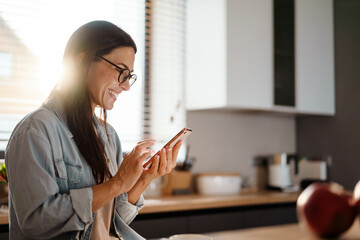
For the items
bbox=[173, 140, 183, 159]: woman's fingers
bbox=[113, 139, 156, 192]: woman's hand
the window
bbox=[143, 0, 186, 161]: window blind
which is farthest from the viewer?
bbox=[143, 0, 186, 161]: window blind

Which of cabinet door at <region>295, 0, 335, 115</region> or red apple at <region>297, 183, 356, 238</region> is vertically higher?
cabinet door at <region>295, 0, 335, 115</region>

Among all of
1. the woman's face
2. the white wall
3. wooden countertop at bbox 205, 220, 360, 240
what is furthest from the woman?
the white wall

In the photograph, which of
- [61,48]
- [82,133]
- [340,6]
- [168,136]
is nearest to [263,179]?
[168,136]

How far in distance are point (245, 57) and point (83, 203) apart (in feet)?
6.49

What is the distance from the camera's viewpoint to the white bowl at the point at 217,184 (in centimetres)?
297

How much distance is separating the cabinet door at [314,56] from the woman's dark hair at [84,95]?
2.17 m

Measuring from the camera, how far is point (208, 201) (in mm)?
2570

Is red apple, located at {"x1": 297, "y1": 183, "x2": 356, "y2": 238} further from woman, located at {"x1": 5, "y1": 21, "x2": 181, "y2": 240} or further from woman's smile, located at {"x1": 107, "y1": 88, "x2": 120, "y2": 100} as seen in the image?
woman's smile, located at {"x1": 107, "y1": 88, "x2": 120, "y2": 100}

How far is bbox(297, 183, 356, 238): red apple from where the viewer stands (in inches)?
32.9

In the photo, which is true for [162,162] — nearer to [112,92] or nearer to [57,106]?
[112,92]

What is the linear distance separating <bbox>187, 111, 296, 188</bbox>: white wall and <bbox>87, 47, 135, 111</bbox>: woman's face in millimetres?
1580

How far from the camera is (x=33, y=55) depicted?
2.56 meters

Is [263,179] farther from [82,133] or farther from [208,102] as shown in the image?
[82,133]

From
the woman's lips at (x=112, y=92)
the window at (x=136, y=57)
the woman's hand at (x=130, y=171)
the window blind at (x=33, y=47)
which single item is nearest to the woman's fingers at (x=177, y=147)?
the woman's hand at (x=130, y=171)
